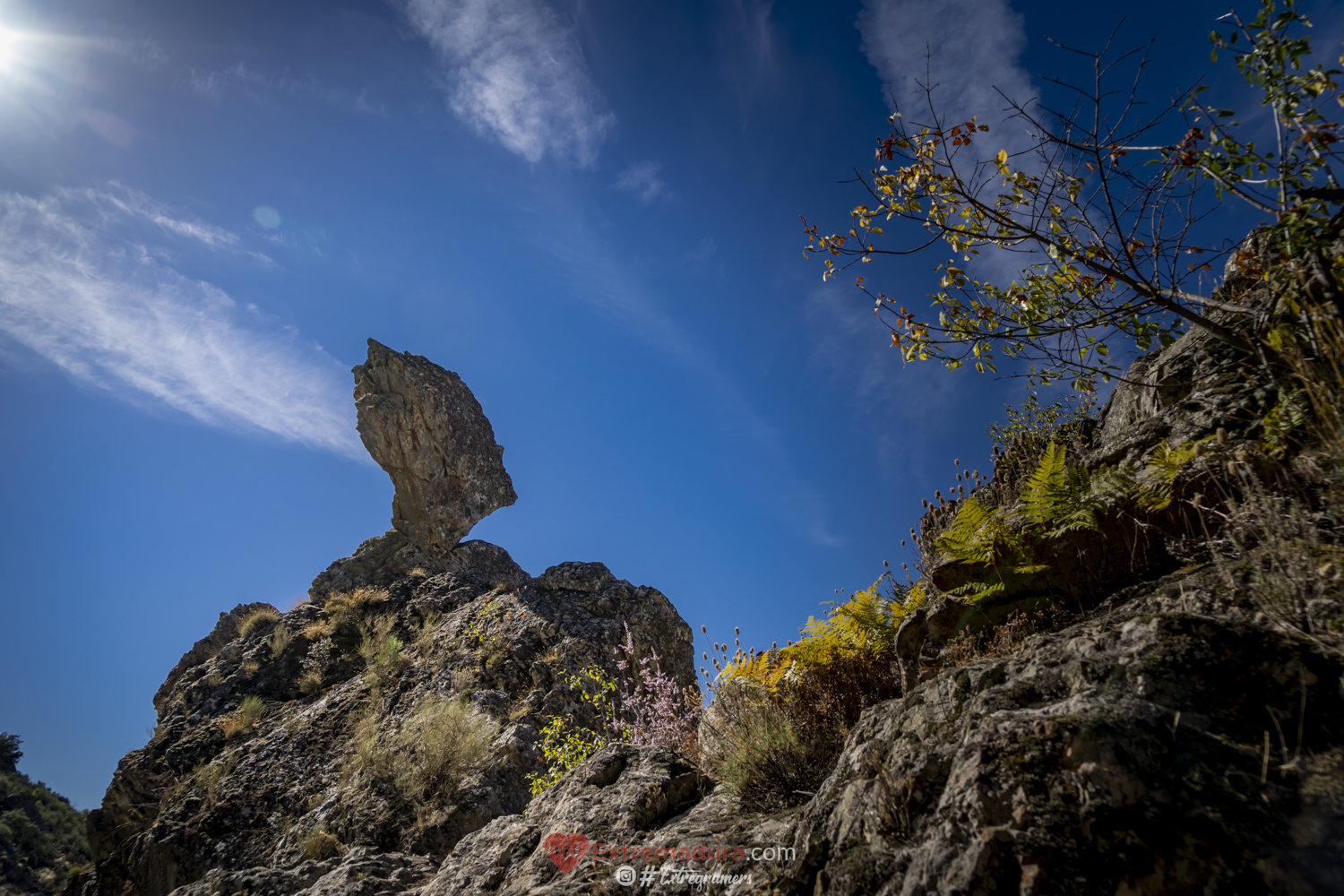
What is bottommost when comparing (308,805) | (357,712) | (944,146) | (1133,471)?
(308,805)

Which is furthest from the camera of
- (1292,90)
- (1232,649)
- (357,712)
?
(357,712)

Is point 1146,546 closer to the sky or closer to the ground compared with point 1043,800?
closer to the sky

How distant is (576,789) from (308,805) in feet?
18.2

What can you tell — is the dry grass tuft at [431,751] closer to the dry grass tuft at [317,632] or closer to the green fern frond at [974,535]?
the dry grass tuft at [317,632]

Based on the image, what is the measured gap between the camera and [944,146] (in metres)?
3.87

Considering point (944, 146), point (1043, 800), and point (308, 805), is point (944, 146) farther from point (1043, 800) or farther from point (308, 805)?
point (308, 805)

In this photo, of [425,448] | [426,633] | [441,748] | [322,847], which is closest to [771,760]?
[441,748]

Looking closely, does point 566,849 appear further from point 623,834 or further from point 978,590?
point 978,590

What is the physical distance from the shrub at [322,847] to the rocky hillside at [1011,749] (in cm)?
2

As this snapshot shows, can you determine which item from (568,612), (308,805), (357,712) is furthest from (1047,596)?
(357,712)

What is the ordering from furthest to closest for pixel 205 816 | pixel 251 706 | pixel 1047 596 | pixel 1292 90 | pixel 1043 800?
1. pixel 251 706
2. pixel 205 816
3. pixel 1047 596
4. pixel 1292 90
5. pixel 1043 800

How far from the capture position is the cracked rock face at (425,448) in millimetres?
18906

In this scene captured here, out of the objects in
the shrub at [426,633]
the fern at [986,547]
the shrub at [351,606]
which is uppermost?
the shrub at [351,606]

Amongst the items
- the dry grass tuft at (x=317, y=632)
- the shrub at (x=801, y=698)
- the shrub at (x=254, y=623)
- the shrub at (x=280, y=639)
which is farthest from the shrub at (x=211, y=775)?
the shrub at (x=801, y=698)
